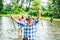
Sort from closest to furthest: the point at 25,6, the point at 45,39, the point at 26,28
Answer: the point at 26,28 < the point at 45,39 < the point at 25,6

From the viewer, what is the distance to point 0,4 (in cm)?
6544

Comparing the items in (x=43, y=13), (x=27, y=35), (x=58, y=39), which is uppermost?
(x=27, y=35)

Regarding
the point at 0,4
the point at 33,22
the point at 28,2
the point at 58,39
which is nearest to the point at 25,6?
the point at 28,2

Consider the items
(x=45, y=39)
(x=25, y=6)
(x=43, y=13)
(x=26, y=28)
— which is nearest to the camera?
(x=26, y=28)

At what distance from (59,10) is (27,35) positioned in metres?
56.3

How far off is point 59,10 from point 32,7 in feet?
26.9

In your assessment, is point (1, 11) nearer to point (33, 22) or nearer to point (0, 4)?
point (0, 4)

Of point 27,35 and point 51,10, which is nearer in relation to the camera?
point 27,35

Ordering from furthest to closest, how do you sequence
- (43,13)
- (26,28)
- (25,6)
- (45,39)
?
(25,6) → (43,13) → (45,39) → (26,28)

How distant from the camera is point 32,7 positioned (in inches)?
2741

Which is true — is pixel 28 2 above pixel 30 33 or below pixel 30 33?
below

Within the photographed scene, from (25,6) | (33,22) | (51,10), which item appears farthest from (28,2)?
(33,22)

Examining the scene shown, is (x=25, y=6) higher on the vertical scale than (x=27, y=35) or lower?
lower

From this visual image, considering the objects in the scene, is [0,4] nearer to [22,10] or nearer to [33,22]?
[22,10]
